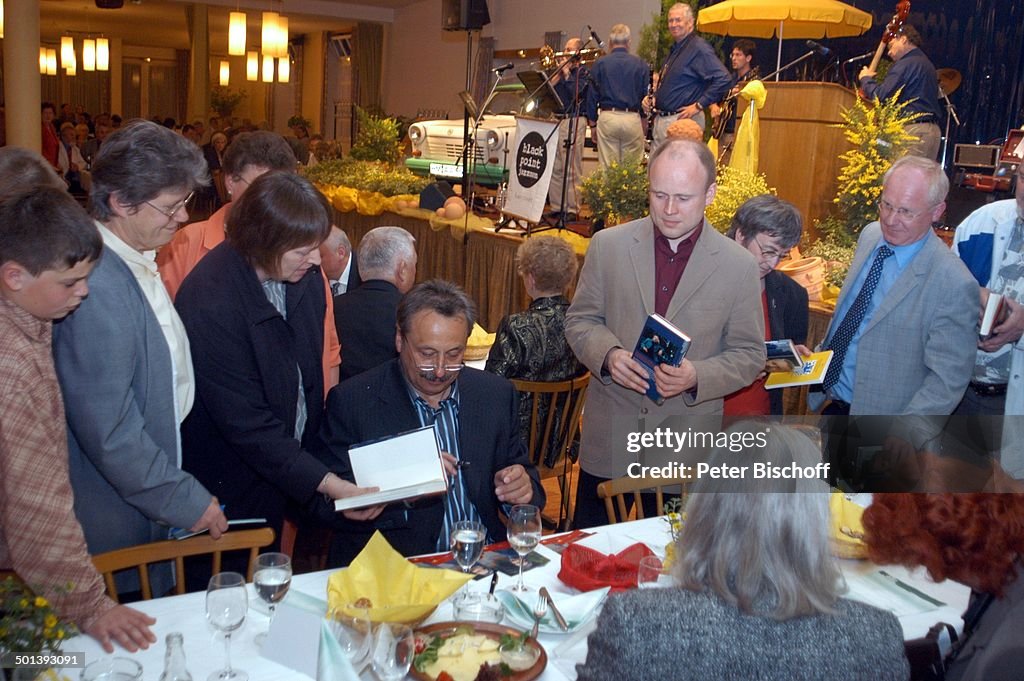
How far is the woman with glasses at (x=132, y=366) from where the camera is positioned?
6.58ft

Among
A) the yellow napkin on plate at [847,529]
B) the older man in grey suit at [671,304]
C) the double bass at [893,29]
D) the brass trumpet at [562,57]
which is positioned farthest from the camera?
the double bass at [893,29]

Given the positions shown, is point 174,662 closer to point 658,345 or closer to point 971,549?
point 971,549

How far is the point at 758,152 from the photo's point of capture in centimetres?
741

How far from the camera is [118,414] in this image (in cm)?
203

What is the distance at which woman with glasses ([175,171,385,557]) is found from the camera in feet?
7.72

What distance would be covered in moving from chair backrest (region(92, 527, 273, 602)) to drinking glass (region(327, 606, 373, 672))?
49 centimetres

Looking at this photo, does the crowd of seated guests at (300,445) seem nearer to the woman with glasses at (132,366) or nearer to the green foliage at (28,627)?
the woman with glasses at (132,366)

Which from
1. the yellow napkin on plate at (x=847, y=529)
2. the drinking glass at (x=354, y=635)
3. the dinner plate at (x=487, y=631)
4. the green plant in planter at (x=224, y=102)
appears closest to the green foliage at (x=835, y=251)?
the yellow napkin on plate at (x=847, y=529)

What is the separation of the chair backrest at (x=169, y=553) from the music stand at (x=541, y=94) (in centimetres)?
495

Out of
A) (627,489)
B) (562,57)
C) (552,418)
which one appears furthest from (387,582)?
(562,57)

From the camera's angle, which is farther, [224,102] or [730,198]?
[224,102]

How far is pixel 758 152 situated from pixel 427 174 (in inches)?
129

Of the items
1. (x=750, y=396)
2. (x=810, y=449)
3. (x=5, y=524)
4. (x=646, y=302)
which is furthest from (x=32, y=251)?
(x=750, y=396)

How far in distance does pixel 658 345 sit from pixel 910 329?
2.95 ft
